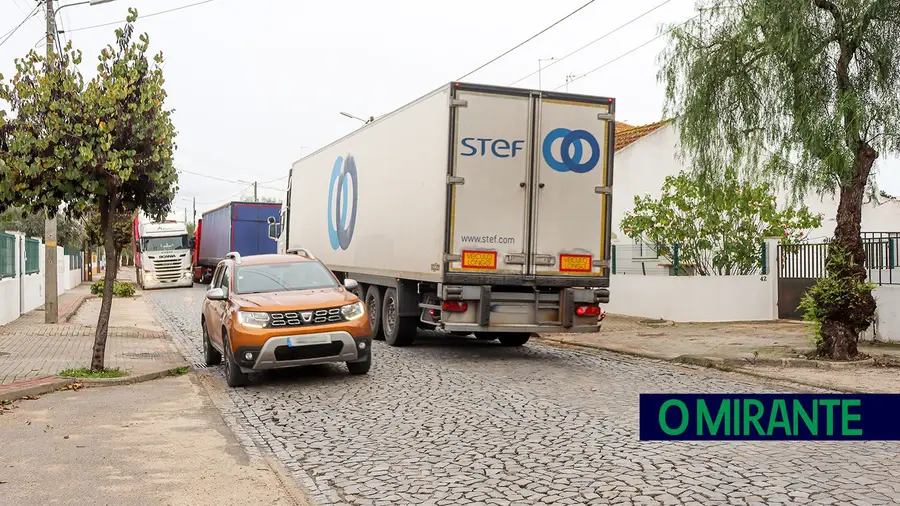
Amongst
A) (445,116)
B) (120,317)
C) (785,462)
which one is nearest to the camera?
(785,462)

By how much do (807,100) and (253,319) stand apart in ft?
26.6

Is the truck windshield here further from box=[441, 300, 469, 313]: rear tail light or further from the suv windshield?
box=[441, 300, 469, 313]: rear tail light

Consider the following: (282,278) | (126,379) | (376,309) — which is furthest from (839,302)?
(126,379)

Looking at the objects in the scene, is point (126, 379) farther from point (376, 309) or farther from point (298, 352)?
point (376, 309)

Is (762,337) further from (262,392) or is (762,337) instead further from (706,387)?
(262,392)

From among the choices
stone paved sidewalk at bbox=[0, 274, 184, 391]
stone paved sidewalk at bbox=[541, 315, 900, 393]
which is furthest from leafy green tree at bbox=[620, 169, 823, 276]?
stone paved sidewalk at bbox=[0, 274, 184, 391]

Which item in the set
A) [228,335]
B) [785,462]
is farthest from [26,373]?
[785,462]

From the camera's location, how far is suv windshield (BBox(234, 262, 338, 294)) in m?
11.7

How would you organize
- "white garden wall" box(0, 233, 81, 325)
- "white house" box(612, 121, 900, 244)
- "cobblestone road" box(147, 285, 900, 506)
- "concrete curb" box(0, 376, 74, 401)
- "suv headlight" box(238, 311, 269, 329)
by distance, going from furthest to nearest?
1. "white house" box(612, 121, 900, 244)
2. "white garden wall" box(0, 233, 81, 325)
3. "suv headlight" box(238, 311, 269, 329)
4. "concrete curb" box(0, 376, 74, 401)
5. "cobblestone road" box(147, 285, 900, 506)

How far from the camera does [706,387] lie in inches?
418

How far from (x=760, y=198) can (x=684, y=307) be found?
318 cm

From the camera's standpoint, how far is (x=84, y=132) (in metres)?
10.9

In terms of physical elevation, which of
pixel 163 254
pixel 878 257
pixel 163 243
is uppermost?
pixel 163 243

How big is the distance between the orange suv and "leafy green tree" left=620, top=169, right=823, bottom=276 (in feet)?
39.1
